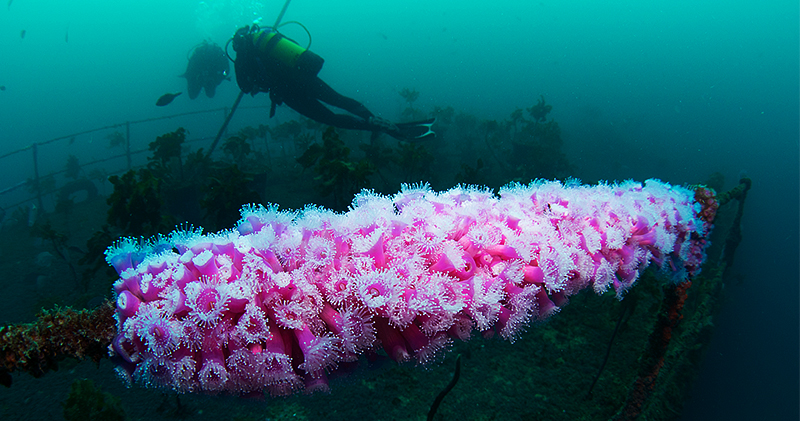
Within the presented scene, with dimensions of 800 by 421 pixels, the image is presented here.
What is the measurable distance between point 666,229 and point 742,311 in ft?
25.9

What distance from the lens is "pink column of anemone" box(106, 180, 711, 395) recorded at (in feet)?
3.88

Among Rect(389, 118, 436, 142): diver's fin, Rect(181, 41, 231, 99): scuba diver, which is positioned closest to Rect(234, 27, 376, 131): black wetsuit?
Rect(389, 118, 436, 142): diver's fin

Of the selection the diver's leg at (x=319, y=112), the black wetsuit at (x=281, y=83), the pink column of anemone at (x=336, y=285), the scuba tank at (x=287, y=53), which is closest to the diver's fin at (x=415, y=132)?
the diver's leg at (x=319, y=112)

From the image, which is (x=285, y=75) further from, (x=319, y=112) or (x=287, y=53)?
(x=319, y=112)

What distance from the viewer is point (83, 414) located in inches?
102

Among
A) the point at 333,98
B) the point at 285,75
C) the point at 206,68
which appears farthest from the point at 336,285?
the point at 206,68

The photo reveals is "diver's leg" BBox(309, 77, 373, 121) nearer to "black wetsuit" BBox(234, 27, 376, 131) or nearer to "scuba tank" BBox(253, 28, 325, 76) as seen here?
"black wetsuit" BBox(234, 27, 376, 131)

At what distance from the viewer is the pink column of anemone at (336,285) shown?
46.5 inches

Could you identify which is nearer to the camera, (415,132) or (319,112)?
(319,112)

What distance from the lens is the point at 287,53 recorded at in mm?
6828

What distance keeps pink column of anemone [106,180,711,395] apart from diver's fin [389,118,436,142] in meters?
7.40

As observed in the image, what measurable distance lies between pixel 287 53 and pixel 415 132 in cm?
406

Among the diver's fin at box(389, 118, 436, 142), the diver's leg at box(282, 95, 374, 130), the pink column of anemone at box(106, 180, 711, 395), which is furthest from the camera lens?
the diver's fin at box(389, 118, 436, 142)

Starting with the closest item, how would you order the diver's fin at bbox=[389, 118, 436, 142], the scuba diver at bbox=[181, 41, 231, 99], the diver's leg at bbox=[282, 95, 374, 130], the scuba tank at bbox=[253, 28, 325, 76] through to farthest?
the scuba tank at bbox=[253, 28, 325, 76] < the diver's leg at bbox=[282, 95, 374, 130] < the diver's fin at bbox=[389, 118, 436, 142] < the scuba diver at bbox=[181, 41, 231, 99]
